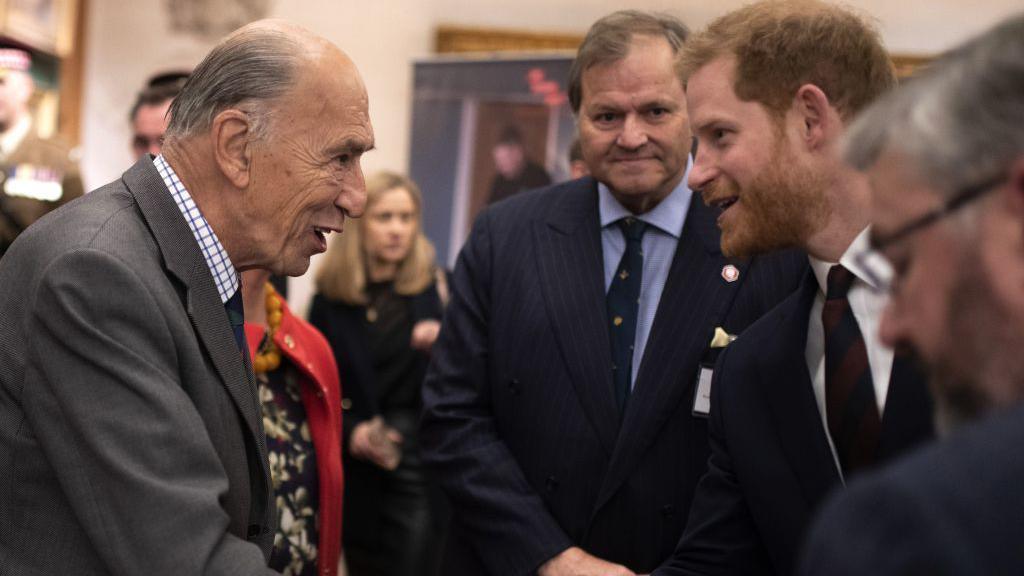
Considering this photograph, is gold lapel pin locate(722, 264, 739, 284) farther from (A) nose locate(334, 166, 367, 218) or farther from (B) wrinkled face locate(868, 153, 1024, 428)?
(B) wrinkled face locate(868, 153, 1024, 428)

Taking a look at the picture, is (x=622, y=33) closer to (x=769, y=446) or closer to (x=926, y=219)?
(x=769, y=446)

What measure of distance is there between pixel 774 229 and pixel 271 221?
0.84 metres

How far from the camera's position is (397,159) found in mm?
7699

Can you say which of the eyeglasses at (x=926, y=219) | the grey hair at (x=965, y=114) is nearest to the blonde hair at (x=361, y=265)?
the eyeglasses at (x=926, y=219)

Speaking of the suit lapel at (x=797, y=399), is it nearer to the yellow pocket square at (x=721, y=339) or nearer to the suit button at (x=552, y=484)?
the yellow pocket square at (x=721, y=339)

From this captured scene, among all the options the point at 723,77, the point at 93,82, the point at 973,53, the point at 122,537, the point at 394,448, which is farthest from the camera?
the point at 93,82

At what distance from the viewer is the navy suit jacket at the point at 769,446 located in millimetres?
1845

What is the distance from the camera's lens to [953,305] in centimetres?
103

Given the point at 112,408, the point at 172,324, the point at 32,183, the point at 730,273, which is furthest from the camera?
the point at 32,183

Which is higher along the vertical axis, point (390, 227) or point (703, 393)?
point (703, 393)

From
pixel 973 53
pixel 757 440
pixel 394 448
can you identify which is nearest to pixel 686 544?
pixel 757 440

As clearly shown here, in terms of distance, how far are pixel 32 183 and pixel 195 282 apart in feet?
8.18

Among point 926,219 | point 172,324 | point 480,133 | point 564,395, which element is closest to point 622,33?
point 564,395

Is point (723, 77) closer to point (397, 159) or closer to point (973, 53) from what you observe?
point (973, 53)
